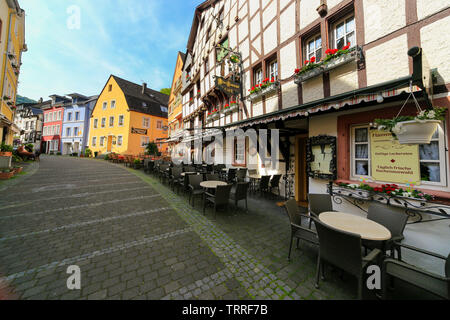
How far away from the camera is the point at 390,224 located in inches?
106

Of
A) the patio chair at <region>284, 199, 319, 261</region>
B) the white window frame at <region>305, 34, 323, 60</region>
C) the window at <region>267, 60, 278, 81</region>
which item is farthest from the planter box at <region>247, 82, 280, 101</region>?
the patio chair at <region>284, 199, 319, 261</region>

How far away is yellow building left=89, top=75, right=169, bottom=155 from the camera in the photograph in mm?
23031

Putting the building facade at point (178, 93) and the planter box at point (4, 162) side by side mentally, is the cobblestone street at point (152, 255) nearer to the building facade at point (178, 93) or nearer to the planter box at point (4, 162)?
the planter box at point (4, 162)

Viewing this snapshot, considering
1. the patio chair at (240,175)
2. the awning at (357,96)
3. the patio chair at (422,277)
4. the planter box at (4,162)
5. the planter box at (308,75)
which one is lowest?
the patio chair at (422,277)

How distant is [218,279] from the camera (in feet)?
7.48

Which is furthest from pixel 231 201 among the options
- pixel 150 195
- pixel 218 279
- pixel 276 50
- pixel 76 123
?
pixel 76 123

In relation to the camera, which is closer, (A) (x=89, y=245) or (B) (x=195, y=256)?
(B) (x=195, y=256)

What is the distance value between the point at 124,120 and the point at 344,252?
89.9 ft

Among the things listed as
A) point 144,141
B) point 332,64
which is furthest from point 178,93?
point 332,64

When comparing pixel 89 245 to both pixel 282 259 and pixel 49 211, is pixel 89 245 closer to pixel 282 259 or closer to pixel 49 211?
pixel 49 211

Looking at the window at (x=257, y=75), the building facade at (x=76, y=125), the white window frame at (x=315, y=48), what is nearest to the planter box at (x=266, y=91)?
the window at (x=257, y=75)

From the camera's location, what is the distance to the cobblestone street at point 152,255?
6.84 feet

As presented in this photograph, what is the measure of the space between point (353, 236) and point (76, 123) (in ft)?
130

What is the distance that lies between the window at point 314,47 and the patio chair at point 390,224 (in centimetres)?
454
